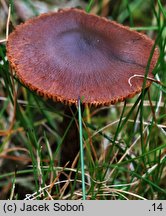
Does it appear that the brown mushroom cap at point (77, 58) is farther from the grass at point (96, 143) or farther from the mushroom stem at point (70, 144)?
the mushroom stem at point (70, 144)

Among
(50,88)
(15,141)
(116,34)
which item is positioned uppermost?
(116,34)

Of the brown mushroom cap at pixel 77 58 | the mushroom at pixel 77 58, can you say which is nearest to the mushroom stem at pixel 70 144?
the mushroom at pixel 77 58

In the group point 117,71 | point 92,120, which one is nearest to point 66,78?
point 117,71

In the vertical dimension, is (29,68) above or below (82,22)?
below

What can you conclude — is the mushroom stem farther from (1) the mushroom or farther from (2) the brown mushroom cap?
(2) the brown mushroom cap

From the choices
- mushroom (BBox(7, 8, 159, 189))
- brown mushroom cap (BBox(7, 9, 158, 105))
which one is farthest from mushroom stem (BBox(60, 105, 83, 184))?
brown mushroom cap (BBox(7, 9, 158, 105))

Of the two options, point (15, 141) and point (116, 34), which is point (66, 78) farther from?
point (15, 141)

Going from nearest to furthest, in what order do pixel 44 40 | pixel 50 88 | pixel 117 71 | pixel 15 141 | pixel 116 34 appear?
pixel 50 88 < pixel 117 71 < pixel 44 40 < pixel 116 34 < pixel 15 141

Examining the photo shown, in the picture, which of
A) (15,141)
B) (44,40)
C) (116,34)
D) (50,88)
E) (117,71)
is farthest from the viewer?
(15,141)
